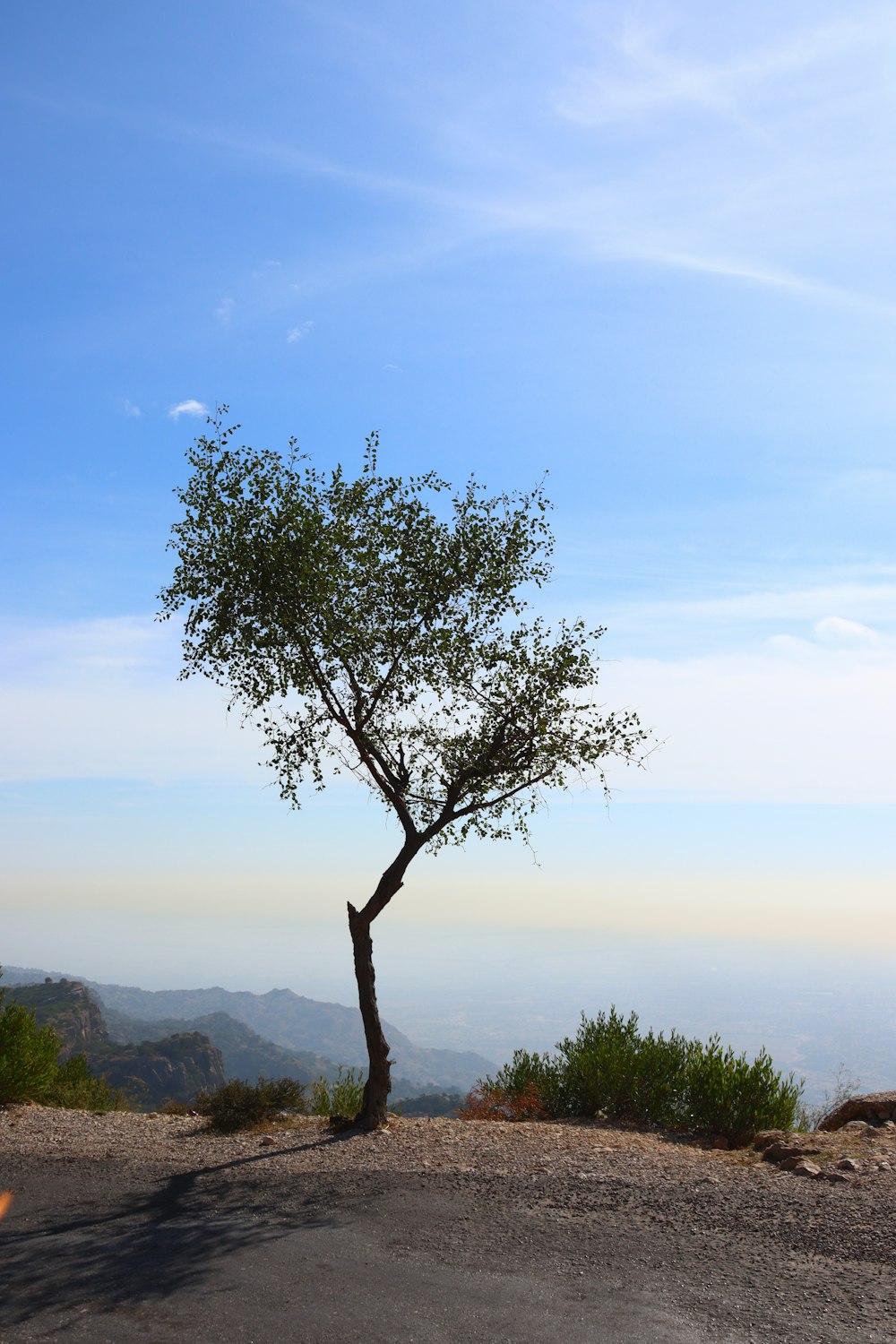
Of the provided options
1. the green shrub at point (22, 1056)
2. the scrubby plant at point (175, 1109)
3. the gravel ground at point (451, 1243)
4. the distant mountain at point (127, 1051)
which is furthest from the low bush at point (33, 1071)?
the distant mountain at point (127, 1051)

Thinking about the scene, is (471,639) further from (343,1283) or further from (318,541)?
(343,1283)

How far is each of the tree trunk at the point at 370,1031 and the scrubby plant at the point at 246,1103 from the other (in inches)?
A: 81.3

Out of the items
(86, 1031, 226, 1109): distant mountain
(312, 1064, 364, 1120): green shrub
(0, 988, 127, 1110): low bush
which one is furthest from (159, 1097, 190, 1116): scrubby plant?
(86, 1031, 226, 1109): distant mountain

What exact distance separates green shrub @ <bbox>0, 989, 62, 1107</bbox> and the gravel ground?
12.3 feet

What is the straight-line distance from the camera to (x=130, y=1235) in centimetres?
1047

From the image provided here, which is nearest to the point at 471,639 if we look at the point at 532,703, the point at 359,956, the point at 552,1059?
the point at 532,703

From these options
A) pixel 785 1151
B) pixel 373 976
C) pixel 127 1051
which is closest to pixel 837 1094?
pixel 785 1151

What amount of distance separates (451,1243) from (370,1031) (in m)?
7.96

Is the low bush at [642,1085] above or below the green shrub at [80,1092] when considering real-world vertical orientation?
above

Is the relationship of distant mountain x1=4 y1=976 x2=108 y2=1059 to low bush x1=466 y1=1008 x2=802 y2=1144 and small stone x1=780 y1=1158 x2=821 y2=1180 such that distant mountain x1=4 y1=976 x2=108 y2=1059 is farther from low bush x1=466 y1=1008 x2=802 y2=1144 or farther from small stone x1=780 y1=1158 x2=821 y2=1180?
small stone x1=780 y1=1158 x2=821 y2=1180

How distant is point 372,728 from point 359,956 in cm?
448

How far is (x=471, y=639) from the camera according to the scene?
1839 cm

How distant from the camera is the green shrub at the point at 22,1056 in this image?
1830 centimetres

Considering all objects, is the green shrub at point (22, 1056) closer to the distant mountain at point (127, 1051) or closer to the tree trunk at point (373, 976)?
the tree trunk at point (373, 976)
